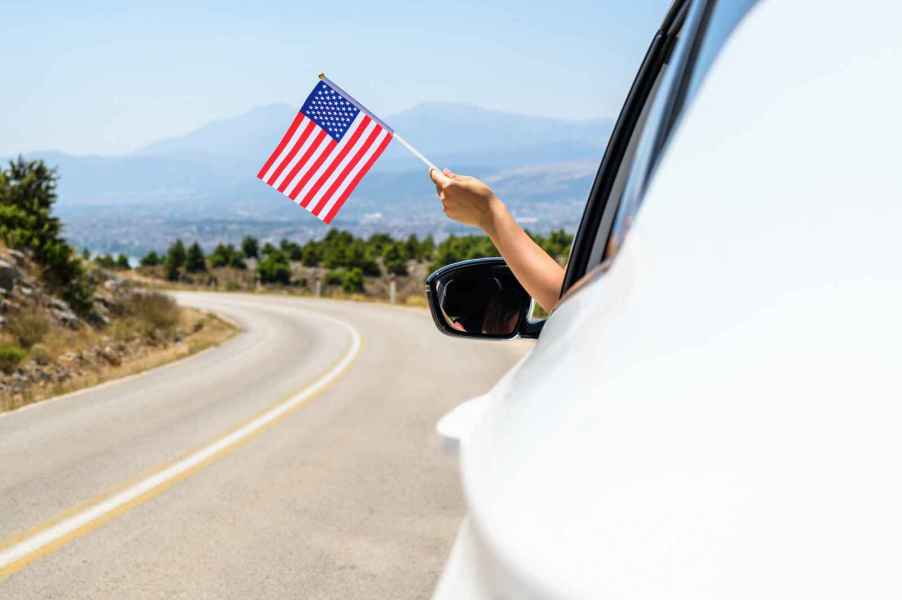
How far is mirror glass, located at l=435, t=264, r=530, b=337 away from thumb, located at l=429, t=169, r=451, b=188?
263 millimetres

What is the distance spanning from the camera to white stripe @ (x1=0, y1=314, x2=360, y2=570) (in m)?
5.71

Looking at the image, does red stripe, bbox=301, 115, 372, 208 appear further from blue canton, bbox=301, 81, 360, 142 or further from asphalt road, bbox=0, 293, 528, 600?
asphalt road, bbox=0, 293, 528, 600

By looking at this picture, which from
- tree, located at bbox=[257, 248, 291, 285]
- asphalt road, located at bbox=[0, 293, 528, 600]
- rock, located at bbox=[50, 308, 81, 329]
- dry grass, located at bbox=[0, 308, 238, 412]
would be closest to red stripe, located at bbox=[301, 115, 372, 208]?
asphalt road, located at bbox=[0, 293, 528, 600]

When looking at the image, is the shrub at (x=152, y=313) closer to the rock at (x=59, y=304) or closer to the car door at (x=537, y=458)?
the rock at (x=59, y=304)

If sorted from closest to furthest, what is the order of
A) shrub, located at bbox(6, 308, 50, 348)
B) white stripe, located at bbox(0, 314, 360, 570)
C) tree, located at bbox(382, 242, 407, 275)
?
white stripe, located at bbox(0, 314, 360, 570) → shrub, located at bbox(6, 308, 50, 348) → tree, located at bbox(382, 242, 407, 275)

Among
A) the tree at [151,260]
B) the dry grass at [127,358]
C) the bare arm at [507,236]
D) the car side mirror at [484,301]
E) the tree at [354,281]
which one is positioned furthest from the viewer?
the tree at [151,260]

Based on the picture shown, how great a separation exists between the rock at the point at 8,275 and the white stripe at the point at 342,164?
47.0 ft

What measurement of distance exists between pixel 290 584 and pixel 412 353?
13118mm

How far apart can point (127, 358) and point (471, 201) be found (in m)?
17.6

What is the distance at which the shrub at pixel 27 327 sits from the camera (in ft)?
54.3

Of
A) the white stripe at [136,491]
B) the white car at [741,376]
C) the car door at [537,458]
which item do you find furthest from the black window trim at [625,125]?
the white stripe at [136,491]

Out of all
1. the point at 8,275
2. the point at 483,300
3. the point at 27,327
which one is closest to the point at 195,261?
the point at 8,275

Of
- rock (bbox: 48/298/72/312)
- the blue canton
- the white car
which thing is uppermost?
the blue canton

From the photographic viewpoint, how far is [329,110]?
17.1 feet
